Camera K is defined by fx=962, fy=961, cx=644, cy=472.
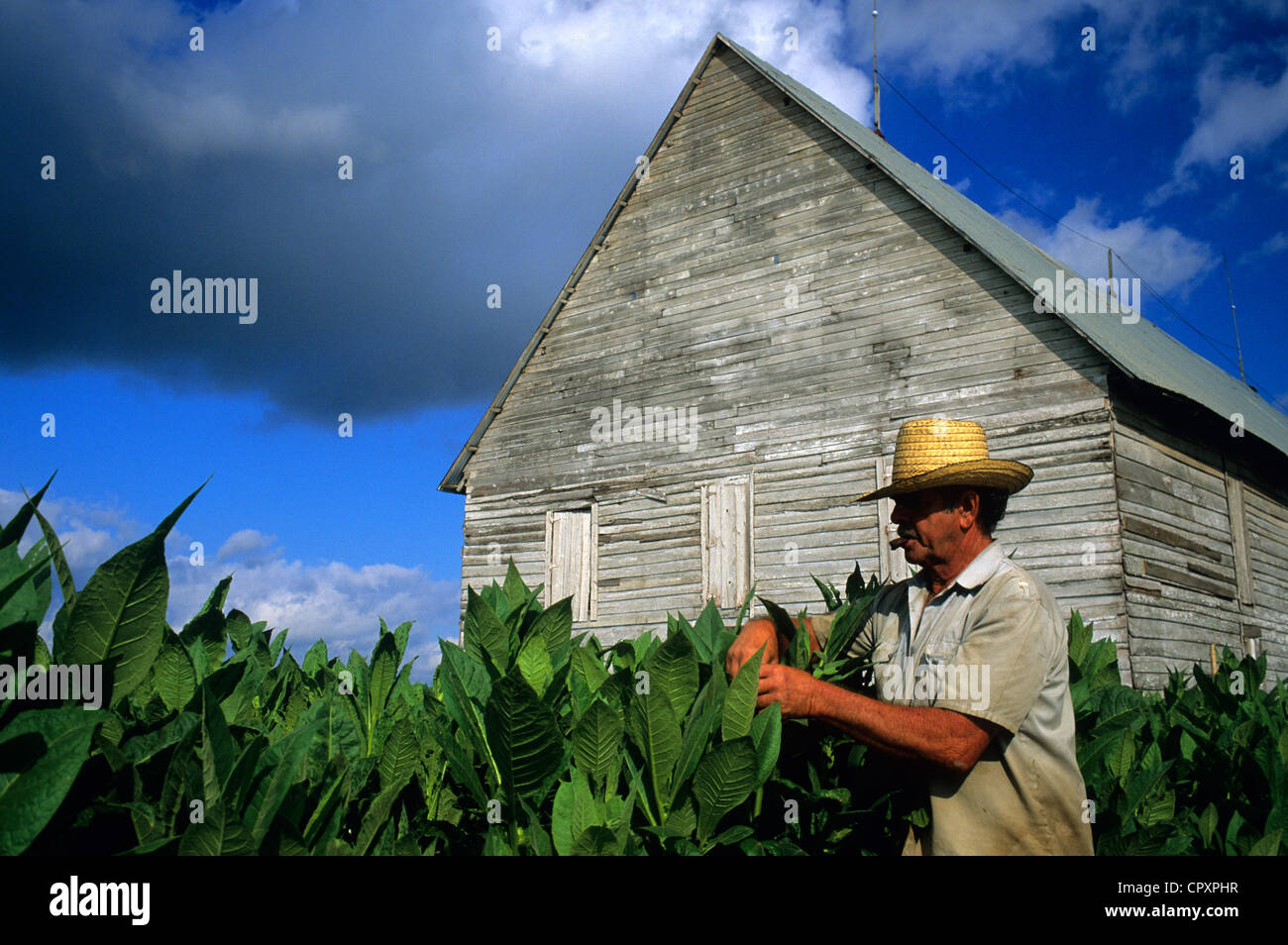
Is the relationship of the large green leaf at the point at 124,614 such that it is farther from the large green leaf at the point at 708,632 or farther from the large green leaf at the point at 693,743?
the large green leaf at the point at 708,632

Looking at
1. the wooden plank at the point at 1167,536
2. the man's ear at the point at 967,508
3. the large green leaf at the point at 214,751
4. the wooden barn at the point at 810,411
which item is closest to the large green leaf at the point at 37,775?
the large green leaf at the point at 214,751

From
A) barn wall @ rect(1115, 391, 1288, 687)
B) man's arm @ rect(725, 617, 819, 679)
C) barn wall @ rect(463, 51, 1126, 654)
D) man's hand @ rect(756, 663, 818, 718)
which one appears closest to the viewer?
man's hand @ rect(756, 663, 818, 718)

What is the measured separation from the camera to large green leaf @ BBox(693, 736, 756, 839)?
1.68 metres

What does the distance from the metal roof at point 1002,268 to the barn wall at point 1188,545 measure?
591 millimetres

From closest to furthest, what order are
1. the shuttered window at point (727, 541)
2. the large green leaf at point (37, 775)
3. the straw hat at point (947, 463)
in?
1. the large green leaf at point (37, 775)
2. the straw hat at point (947, 463)
3. the shuttered window at point (727, 541)

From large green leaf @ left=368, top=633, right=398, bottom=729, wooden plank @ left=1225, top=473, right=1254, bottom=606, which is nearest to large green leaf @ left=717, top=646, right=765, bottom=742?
large green leaf @ left=368, top=633, right=398, bottom=729

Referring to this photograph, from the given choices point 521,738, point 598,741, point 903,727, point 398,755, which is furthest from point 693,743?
point 903,727

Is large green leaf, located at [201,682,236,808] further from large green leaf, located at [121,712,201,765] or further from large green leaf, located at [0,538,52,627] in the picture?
large green leaf, located at [0,538,52,627]

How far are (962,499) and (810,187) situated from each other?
42.0 feet

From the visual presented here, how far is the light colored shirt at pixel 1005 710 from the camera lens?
7.72 feet

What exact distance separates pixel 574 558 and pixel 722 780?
14.1 meters

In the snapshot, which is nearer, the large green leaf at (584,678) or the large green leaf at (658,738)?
the large green leaf at (658,738)

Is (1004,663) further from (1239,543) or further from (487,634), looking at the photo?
(1239,543)

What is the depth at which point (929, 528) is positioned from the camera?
2936mm
